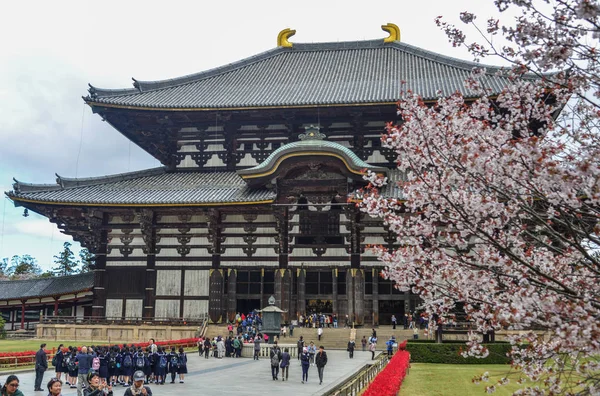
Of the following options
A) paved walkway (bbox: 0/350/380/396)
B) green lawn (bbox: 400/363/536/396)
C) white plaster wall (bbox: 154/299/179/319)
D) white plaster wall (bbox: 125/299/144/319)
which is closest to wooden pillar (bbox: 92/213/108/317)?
white plaster wall (bbox: 125/299/144/319)

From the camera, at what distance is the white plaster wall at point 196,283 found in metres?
38.7

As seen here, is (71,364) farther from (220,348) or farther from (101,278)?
(101,278)

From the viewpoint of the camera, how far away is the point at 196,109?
4047 centimetres

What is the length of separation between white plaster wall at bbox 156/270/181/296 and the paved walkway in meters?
9.69

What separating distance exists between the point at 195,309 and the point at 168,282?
2.66m

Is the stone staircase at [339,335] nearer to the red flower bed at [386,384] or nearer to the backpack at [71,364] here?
the red flower bed at [386,384]

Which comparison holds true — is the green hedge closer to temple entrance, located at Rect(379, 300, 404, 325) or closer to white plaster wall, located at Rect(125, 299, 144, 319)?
temple entrance, located at Rect(379, 300, 404, 325)

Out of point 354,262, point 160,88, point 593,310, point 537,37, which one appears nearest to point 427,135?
point 537,37

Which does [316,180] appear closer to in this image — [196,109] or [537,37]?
[196,109]

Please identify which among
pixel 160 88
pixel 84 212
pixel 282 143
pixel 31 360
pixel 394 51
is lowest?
pixel 31 360

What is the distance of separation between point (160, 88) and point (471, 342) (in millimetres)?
41680

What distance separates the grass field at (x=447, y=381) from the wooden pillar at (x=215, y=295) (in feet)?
45.7

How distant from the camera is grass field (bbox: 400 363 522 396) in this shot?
1952cm

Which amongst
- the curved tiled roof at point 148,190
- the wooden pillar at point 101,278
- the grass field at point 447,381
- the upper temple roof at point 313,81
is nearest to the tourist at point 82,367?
the grass field at point 447,381
